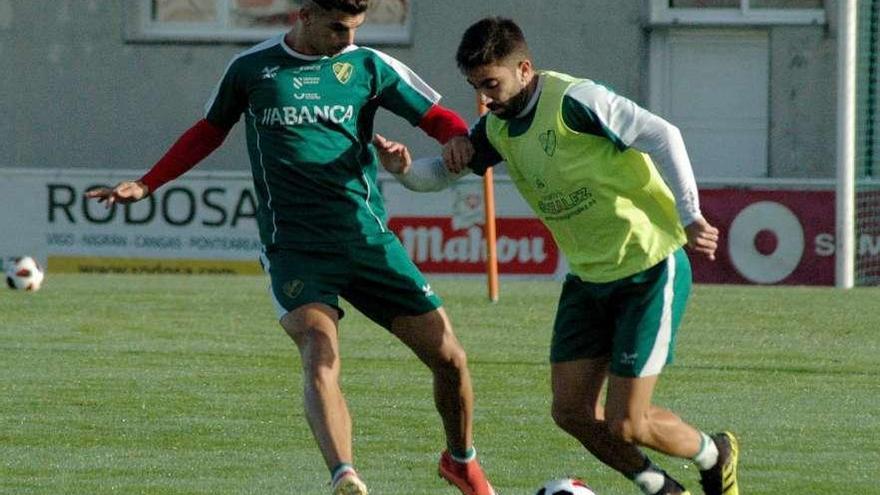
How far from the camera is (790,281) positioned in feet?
59.8

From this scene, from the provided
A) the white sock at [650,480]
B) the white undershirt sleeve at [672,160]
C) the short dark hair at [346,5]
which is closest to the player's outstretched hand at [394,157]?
the short dark hair at [346,5]

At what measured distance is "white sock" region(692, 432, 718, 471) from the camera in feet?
22.8

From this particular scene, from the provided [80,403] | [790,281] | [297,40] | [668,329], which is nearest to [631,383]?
[668,329]

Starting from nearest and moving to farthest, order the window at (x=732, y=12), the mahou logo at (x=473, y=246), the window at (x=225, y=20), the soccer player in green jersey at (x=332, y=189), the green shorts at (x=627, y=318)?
the green shorts at (x=627, y=318)
the soccer player in green jersey at (x=332, y=189)
the mahou logo at (x=473, y=246)
the window at (x=732, y=12)
the window at (x=225, y=20)

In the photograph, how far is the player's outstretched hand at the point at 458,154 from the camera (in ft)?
22.9

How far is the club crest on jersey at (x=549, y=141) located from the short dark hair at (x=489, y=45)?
276 millimetres

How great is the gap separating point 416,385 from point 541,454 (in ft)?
7.89

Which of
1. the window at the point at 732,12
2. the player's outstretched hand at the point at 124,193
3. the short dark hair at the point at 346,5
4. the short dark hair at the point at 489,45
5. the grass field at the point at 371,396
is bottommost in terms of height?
the grass field at the point at 371,396

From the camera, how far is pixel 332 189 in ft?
23.7

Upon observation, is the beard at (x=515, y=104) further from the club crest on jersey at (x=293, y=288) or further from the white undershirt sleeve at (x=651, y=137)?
the club crest on jersey at (x=293, y=288)

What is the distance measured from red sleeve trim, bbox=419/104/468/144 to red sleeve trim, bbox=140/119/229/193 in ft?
2.53

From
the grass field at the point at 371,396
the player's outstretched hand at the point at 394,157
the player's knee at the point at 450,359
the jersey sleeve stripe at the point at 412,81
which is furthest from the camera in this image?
the grass field at the point at 371,396

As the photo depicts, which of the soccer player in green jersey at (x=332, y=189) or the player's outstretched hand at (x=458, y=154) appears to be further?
the soccer player in green jersey at (x=332, y=189)

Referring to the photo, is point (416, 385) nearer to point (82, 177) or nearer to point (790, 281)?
point (790, 281)
